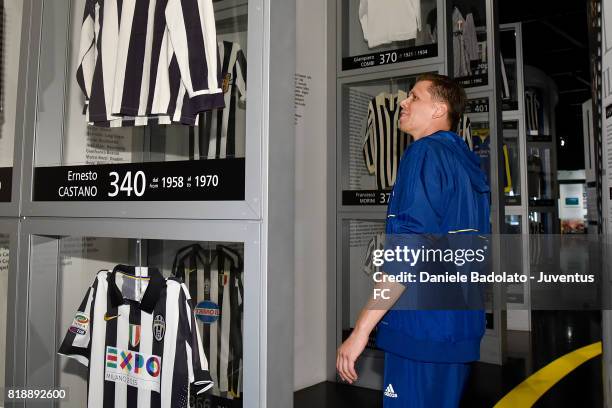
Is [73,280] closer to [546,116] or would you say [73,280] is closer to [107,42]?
[107,42]

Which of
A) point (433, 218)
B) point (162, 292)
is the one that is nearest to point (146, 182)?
point (162, 292)

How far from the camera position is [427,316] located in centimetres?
195

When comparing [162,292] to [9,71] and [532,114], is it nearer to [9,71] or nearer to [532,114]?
[9,71]

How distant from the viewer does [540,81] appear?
409 inches

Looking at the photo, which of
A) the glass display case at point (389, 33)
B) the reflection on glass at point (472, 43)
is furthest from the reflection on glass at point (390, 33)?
the reflection on glass at point (472, 43)

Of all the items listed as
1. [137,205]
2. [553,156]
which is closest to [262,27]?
[137,205]

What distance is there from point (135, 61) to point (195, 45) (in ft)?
1.10

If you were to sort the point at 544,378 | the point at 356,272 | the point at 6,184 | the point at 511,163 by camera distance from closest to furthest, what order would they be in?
the point at 6,184
the point at 356,272
the point at 544,378
the point at 511,163

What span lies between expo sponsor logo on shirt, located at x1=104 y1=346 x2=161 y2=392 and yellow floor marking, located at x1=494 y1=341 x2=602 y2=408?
2493 millimetres

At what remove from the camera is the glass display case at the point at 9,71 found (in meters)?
2.45

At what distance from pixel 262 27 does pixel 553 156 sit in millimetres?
8300

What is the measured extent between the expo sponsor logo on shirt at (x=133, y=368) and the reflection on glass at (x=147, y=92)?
733 mm

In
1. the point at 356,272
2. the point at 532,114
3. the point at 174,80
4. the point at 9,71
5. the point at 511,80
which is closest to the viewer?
the point at 174,80

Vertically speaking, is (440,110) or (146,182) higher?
(440,110)
